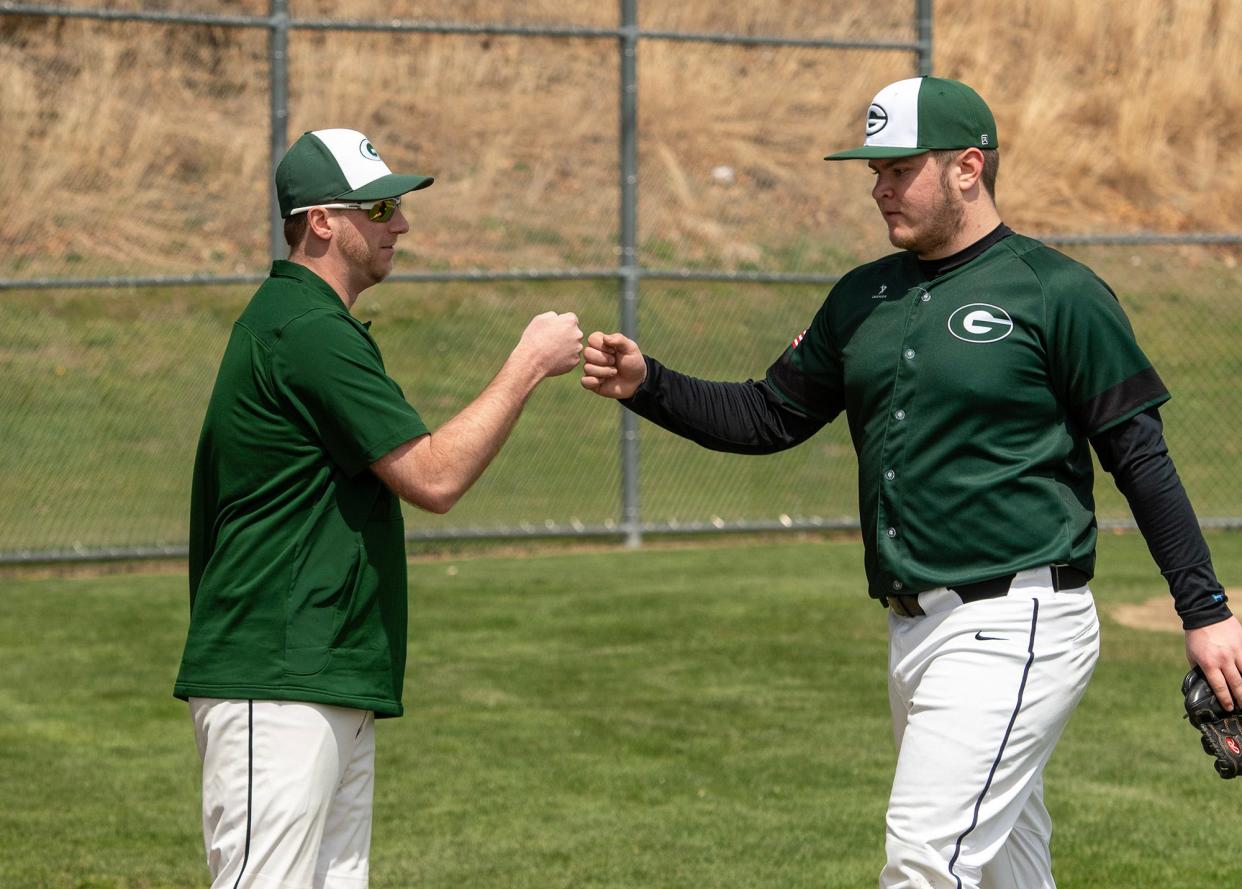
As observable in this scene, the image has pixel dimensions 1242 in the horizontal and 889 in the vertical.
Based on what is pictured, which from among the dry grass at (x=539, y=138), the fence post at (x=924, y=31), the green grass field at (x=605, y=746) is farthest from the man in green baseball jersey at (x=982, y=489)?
the dry grass at (x=539, y=138)

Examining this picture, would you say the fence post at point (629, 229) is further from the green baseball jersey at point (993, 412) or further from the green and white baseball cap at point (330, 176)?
the green and white baseball cap at point (330, 176)

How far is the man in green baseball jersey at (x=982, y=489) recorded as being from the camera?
13.4ft

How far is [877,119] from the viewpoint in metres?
4.43

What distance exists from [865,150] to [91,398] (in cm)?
1114

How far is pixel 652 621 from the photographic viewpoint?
34.3 ft

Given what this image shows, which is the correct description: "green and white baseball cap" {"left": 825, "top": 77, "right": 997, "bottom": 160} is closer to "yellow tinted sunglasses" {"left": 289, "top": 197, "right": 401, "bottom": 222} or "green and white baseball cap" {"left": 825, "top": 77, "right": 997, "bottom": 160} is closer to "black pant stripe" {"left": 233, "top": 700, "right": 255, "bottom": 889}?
"yellow tinted sunglasses" {"left": 289, "top": 197, "right": 401, "bottom": 222}

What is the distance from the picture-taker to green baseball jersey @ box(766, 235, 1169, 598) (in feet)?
13.7

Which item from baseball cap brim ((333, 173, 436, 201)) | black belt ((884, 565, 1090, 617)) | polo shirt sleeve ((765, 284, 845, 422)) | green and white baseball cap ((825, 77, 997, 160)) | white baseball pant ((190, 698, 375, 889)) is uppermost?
green and white baseball cap ((825, 77, 997, 160))

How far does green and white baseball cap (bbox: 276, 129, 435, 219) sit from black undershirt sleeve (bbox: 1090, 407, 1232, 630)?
1.71m

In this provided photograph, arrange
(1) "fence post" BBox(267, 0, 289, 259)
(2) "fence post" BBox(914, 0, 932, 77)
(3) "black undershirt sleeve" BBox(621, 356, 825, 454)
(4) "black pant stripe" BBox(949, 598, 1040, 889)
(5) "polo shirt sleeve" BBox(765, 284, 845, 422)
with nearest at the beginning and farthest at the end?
(4) "black pant stripe" BBox(949, 598, 1040, 889) → (5) "polo shirt sleeve" BBox(765, 284, 845, 422) → (3) "black undershirt sleeve" BBox(621, 356, 825, 454) → (1) "fence post" BBox(267, 0, 289, 259) → (2) "fence post" BBox(914, 0, 932, 77)

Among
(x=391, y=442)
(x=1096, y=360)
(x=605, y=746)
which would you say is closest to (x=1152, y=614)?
(x=605, y=746)

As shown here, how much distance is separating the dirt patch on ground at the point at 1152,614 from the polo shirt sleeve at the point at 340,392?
7.22m

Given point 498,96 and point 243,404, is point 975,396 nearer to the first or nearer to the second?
point 243,404

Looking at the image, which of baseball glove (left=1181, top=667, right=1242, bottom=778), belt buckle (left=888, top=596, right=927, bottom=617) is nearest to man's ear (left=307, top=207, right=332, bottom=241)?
belt buckle (left=888, top=596, right=927, bottom=617)
